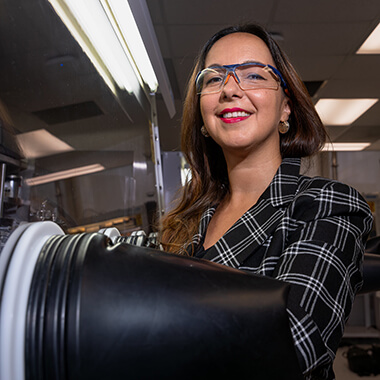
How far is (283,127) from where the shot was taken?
1.12 metres

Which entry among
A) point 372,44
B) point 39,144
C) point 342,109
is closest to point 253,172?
point 39,144

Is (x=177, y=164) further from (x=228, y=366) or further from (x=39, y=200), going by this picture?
(x=228, y=366)

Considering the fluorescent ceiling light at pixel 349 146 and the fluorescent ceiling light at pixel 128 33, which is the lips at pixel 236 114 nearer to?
the fluorescent ceiling light at pixel 128 33

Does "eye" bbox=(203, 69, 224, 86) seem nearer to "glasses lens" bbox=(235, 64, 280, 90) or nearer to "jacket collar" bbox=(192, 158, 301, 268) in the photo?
"glasses lens" bbox=(235, 64, 280, 90)

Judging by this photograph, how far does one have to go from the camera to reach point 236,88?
36.6 inches

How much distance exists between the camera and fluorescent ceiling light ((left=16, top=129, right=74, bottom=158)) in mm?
622

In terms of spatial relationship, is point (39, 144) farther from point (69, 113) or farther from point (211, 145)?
point (211, 145)

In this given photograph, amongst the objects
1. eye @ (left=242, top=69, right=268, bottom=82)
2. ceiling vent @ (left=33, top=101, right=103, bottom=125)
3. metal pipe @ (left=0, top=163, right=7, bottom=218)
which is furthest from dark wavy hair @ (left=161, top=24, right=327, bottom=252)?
metal pipe @ (left=0, top=163, right=7, bottom=218)

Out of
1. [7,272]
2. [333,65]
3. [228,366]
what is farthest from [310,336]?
[333,65]

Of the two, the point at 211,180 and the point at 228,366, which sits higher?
the point at 211,180

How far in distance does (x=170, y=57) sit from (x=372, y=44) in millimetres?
1624

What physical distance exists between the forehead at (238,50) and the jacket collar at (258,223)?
28 centimetres

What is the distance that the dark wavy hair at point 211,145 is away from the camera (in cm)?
107

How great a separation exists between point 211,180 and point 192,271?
0.89 meters
